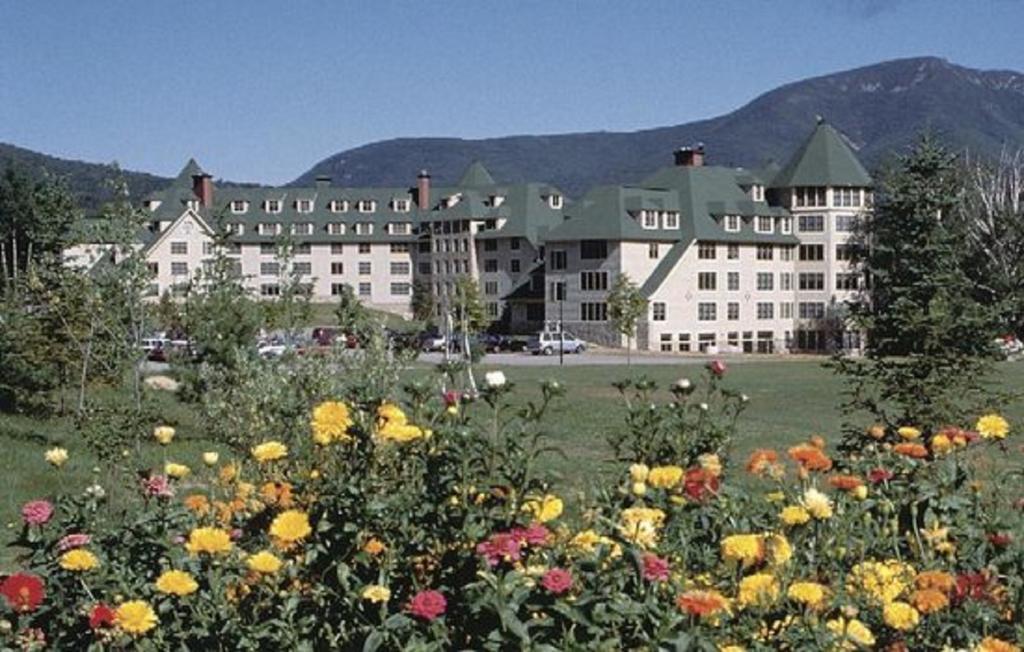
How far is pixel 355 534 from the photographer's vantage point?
14.1 feet

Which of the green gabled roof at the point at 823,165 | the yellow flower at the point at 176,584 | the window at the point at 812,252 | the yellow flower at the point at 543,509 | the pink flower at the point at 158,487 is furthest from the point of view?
the window at the point at 812,252

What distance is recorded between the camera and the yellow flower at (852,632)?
11.8ft

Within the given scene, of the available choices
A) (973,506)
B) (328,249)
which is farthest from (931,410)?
(328,249)

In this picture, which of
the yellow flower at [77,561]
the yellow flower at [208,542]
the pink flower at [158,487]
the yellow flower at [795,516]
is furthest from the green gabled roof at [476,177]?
the yellow flower at [795,516]

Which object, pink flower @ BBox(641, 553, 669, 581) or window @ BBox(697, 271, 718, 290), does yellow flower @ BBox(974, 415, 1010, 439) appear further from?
window @ BBox(697, 271, 718, 290)

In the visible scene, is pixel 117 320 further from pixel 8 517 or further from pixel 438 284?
pixel 438 284

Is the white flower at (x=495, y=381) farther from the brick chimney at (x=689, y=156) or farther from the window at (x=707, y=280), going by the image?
the brick chimney at (x=689, y=156)

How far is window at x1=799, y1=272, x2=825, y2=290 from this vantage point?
261 feet

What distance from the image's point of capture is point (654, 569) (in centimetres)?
379

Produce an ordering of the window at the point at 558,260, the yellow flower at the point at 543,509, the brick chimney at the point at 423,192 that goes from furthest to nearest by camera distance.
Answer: the brick chimney at the point at 423,192
the window at the point at 558,260
the yellow flower at the point at 543,509

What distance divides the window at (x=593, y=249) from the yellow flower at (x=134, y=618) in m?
71.6

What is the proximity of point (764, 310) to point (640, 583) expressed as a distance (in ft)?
254

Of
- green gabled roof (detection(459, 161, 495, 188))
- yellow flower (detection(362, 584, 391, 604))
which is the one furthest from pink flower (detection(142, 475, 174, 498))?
green gabled roof (detection(459, 161, 495, 188))

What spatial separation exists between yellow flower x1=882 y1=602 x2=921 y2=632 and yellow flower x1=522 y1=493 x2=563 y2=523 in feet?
3.97
